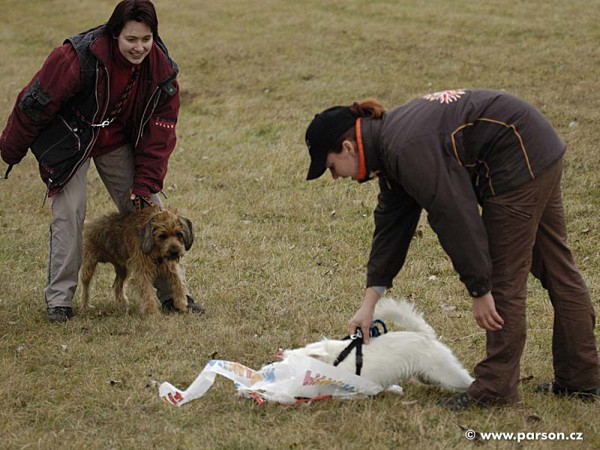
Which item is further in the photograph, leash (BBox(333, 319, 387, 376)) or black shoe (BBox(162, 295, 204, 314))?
black shoe (BBox(162, 295, 204, 314))

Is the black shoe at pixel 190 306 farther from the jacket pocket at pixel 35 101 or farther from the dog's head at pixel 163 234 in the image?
the jacket pocket at pixel 35 101

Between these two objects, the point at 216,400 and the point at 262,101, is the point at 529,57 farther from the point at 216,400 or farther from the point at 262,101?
the point at 216,400

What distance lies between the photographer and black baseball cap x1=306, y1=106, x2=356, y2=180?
3844 millimetres

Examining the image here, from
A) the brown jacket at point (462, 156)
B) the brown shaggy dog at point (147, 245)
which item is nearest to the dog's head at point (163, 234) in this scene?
the brown shaggy dog at point (147, 245)

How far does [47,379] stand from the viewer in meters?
5.23

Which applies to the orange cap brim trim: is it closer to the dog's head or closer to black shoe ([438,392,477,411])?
black shoe ([438,392,477,411])

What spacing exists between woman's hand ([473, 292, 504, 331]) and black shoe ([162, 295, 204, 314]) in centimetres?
305

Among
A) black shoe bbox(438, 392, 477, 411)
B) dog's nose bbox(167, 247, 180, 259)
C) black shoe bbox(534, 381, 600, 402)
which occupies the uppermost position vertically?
dog's nose bbox(167, 247, 180, 259)

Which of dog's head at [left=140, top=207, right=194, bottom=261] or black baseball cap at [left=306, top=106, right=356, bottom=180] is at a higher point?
black baseball cap at [left=306, top=106, right=356, bottom=180]

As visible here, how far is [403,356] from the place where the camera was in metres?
4.49

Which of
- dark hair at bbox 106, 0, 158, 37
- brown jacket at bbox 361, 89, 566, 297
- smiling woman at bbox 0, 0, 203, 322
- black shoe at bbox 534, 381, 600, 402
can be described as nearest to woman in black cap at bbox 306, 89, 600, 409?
brown jacket at bbox 361, 89, 566, 297

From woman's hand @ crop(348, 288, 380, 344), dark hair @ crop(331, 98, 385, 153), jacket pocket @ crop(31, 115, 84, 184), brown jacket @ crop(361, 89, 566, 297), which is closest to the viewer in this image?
brown jacket @ crop(361, 89, 566, 297)

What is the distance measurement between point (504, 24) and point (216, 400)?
14.9 meters

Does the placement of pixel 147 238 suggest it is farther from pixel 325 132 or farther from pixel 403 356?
pixel 325 132
